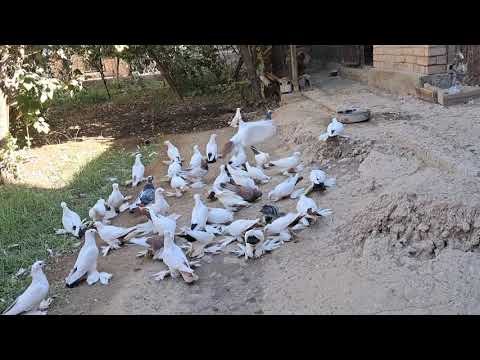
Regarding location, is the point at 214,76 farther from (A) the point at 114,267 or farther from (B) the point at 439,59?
(A) the point at 114,267

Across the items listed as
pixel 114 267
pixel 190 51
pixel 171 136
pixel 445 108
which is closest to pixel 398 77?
pixel 445 108

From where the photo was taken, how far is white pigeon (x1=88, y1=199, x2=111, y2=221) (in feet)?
16.5

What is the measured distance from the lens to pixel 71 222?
4723mm

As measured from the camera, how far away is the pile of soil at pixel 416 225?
308 centimetres

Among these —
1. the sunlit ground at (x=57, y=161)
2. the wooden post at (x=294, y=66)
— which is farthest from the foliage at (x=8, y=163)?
A: the wooden post at (x=294, y=66)

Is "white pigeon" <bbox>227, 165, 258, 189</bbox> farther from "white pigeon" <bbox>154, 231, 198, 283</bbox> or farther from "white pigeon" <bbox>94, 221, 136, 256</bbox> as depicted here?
"white pigeon" <bbox>154, 231, 198, 283</bbox>

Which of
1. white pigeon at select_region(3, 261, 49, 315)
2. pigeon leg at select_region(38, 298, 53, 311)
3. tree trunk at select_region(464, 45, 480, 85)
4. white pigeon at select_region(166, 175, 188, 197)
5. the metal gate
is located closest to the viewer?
white pigeon at select_region(3, 261, 49, 315)

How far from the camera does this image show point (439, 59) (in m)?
6.11

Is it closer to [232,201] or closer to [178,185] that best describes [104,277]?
[232,201]

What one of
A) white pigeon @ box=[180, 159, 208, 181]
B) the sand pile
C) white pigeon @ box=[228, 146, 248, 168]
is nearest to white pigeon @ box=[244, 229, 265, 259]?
the sand pile

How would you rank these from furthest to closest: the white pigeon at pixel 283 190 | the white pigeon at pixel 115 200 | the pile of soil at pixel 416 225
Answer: the white pigeon at pixel 115 200, the white pigeon at pixel 283 190, the pile of soil at pixel 416 225

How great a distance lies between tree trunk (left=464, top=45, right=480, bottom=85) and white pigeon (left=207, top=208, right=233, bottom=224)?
3601mm

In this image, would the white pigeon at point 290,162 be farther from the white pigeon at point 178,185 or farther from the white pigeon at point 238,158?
the white pigeon at point 178,185

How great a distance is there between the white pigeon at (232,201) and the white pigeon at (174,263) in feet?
3.99
